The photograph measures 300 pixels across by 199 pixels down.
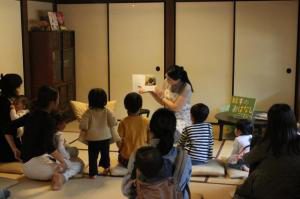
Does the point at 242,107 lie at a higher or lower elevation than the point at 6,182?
higher

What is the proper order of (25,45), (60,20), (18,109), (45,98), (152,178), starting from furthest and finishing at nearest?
(60,20) → (25,45) → (18,109) → (45,98) → (152,178)

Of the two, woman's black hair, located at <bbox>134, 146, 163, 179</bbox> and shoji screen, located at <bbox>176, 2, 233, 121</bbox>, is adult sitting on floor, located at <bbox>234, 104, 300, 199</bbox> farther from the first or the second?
shoji screen, located at <bbox>176, 2, 233, 121</bbox>

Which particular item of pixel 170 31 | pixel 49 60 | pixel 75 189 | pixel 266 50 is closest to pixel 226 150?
pixel 266 50

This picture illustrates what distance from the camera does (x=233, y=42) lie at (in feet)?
20.9

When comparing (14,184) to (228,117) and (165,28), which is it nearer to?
(228,117)

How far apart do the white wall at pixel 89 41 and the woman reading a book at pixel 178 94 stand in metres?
2.12

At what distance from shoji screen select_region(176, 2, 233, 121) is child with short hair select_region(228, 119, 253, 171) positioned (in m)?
2.18

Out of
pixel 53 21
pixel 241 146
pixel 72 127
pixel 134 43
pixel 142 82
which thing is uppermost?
pixel 53 21

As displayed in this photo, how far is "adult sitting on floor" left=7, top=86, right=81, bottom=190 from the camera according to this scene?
12.4 feet

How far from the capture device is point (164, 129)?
2.76 m

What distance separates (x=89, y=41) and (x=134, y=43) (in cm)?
69

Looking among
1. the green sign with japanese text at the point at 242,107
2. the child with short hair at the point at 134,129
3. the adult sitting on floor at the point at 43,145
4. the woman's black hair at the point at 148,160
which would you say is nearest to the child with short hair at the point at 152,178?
the woman's black hair at the point at 148,160

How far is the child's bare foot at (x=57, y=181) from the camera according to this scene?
3888 millimetres

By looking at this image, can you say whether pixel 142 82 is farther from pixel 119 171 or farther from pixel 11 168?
pixel 11 168
